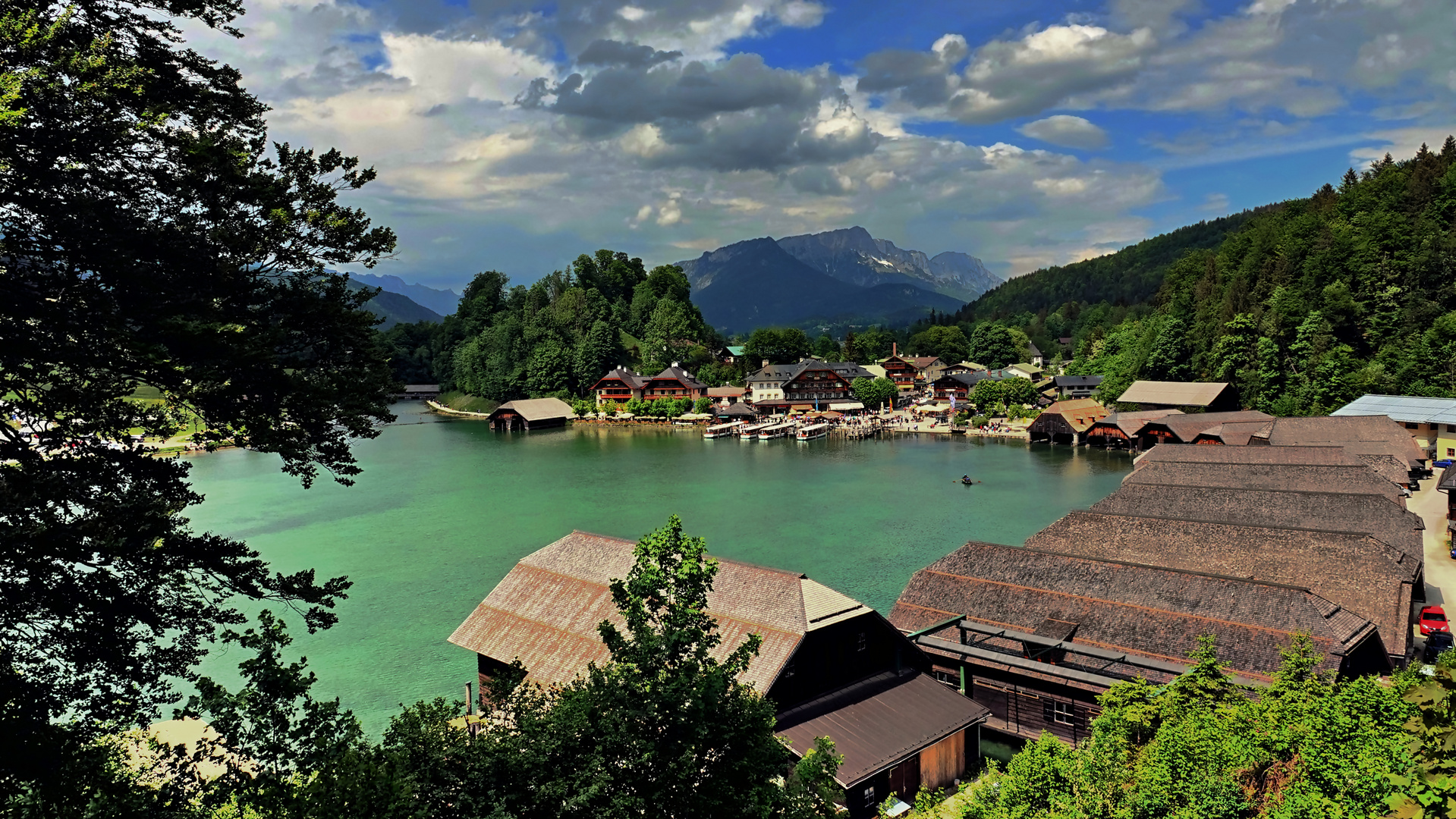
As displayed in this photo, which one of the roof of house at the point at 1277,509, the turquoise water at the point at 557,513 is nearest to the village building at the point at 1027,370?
the turquoise water at the point at 557,513

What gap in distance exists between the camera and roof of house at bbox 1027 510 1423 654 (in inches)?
714

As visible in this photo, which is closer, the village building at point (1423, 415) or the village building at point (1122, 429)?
the village building at point (1423, 415)

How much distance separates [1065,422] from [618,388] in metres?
46.0

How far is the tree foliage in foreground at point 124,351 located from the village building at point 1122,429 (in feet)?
186

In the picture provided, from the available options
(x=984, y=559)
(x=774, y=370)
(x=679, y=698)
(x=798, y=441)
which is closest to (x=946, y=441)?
(x=798, y=441)

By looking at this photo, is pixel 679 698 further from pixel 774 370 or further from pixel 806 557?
pixel 774 370

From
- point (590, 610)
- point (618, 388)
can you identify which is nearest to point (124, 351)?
point (590, 610)

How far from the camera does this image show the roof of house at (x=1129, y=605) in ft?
52.1

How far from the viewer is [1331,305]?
55.1 meters

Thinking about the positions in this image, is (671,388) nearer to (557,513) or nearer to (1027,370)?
(557,513)

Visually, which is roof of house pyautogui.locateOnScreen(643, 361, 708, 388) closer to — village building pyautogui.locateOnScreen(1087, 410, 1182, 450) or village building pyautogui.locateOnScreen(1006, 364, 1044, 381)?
village building pyautogui.locateOnScreen(1006, 364, 1044, 381)

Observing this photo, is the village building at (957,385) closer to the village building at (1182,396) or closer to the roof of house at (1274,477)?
the village building at (1182,396)

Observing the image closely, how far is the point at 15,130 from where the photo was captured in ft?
20.2

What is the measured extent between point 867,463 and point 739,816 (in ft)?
153
